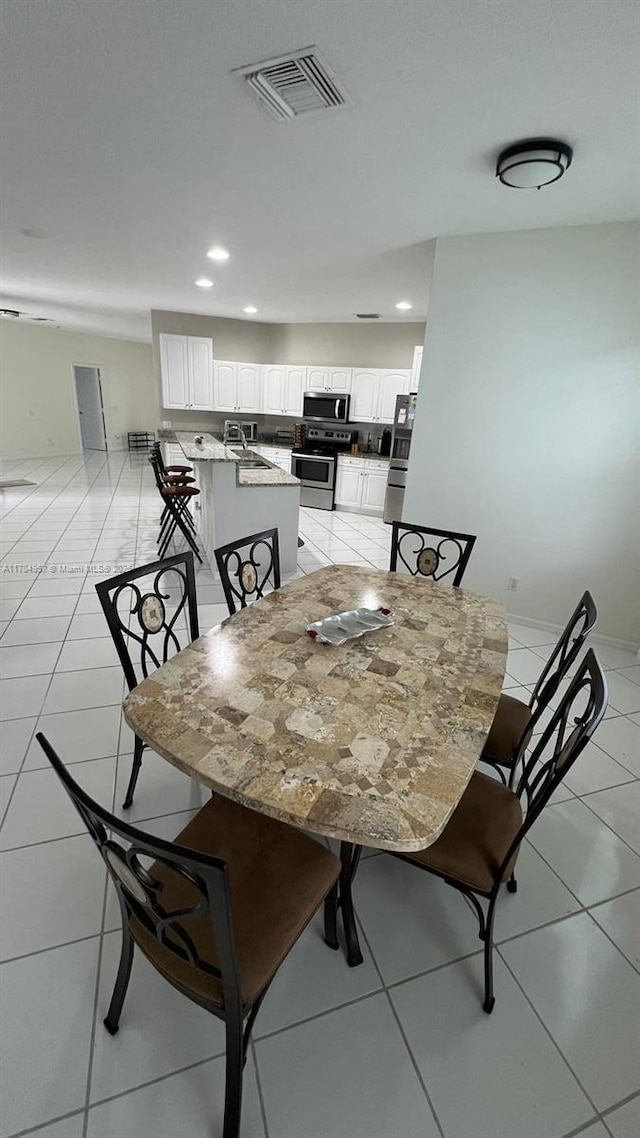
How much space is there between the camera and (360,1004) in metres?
1.25

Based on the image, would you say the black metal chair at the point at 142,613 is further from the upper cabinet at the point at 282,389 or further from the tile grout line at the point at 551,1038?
the upper cabinet at the point at 282,389

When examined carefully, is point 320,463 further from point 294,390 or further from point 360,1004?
point 360,1004

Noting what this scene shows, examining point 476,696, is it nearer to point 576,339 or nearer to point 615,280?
point 576,339

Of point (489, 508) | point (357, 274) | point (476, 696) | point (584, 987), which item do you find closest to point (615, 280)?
point (489, 508)

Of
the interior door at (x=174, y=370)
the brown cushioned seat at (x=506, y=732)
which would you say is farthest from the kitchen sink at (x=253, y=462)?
the brown cushioned seat at (x=506, y=732)

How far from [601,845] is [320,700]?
4.55 ft

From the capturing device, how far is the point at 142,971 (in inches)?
51.1

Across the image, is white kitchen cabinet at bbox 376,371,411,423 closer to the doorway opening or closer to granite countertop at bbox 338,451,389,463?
granite countertop at bbox 338,451,389,463

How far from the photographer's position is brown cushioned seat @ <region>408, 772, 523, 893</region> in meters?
1.18

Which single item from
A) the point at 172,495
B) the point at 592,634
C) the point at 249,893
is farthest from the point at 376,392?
the point at 249,893

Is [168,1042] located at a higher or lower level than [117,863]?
lower

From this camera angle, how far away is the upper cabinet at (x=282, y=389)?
669cm

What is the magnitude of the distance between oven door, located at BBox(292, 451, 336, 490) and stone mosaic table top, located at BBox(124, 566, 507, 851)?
485cm

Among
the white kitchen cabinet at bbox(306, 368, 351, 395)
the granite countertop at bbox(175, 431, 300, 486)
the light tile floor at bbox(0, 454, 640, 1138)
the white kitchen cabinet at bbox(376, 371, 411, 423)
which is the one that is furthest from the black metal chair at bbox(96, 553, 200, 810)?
the white kitchen cabinet at bbox(306, 368, 351, 395)
